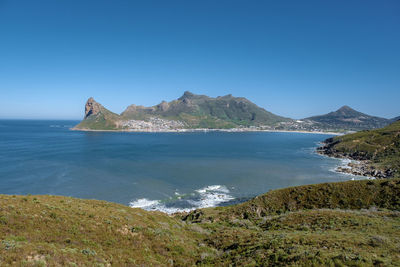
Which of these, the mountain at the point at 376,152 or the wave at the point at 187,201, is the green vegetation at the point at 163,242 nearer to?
the wave at the point at 187,201

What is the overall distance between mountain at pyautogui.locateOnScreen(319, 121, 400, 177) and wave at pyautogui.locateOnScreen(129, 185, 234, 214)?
64174 millimetres

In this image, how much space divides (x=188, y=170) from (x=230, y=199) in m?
35.6

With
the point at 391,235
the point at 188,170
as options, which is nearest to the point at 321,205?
the point at 391,235

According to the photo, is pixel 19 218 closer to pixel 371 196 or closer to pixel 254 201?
pixel 254 201

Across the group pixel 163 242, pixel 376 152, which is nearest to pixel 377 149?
pixel 376 152

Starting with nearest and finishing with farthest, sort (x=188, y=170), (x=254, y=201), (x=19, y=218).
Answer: (x=19, y=218), (x=254, y=201), (x=188, y=170)

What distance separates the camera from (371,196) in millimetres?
38188

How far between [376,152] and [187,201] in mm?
116463

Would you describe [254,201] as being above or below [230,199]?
above

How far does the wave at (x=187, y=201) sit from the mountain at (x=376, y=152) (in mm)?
64174

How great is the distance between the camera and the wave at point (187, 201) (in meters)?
50.6

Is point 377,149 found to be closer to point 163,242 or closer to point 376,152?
point 376,152

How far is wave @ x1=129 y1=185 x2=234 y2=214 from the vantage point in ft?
166

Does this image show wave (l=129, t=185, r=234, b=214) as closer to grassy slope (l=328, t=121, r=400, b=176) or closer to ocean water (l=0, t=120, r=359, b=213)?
ocean water (l=0, t=120, r=359, b=213)
